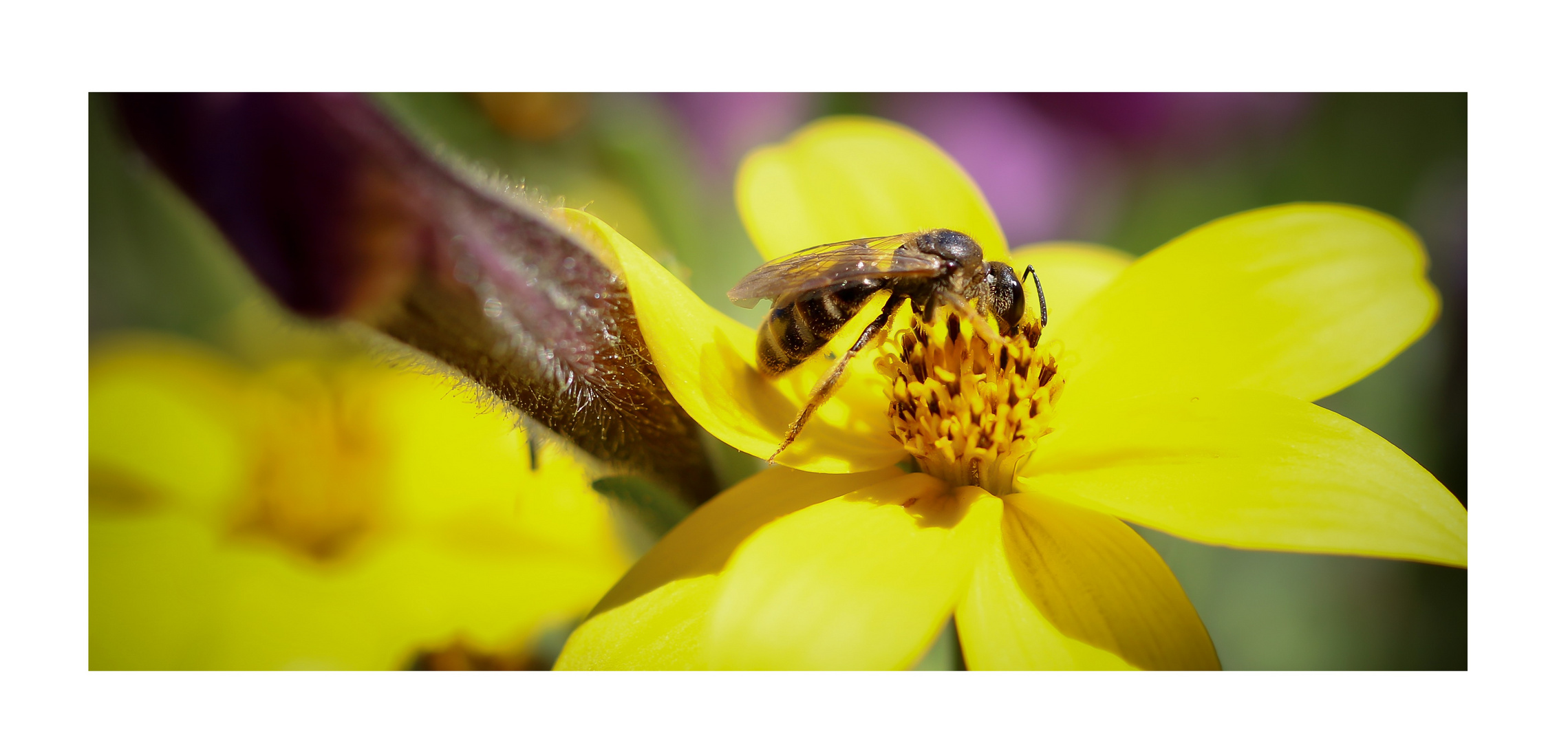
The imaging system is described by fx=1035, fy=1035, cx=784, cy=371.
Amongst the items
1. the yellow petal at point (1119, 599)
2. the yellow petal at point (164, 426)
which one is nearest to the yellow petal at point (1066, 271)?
the yellow petal at point (1119, 599)

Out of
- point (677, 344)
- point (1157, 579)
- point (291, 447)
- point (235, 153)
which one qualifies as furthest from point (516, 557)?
point (1157, 579)

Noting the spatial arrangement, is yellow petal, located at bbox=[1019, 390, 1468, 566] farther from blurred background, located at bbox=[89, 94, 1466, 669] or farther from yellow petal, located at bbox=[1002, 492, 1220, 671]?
blurred background, located at bbox=[89, 94, 1466, 669]

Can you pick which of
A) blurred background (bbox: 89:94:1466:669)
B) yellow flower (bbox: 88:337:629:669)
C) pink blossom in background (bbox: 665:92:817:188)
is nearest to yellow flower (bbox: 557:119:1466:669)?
blurred background (bbox: 89:94:1466:669)

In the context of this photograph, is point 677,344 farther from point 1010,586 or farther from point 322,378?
point 322,378

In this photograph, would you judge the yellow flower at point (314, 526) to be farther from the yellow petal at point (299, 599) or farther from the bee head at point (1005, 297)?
the bee head at point (1005, 297)

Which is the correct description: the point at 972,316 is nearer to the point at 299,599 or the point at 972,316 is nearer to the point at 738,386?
the point at 738,386

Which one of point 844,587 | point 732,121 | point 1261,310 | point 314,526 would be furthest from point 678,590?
point 732,121
